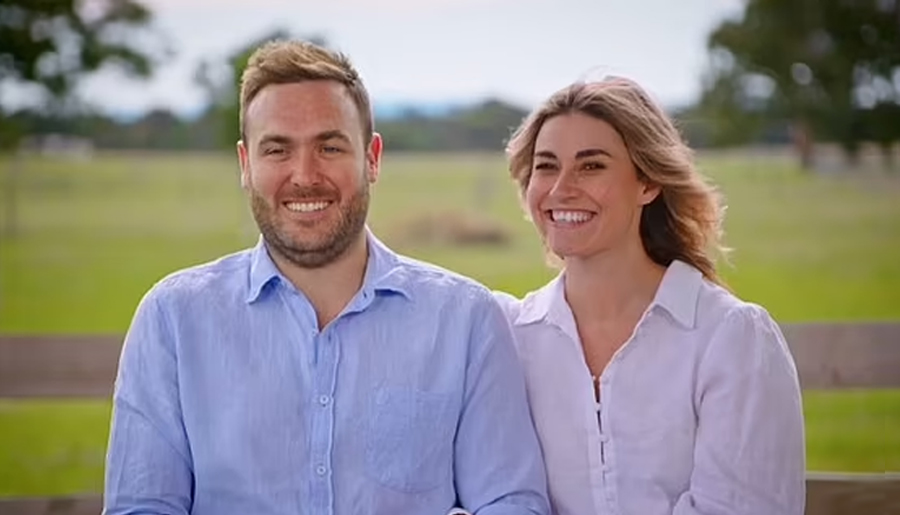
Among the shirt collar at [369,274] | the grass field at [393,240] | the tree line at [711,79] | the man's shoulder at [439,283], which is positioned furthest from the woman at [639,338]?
the grass field at [393,240]

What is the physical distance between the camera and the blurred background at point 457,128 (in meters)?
4.20

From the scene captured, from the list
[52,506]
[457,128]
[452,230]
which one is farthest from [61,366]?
[452,230]

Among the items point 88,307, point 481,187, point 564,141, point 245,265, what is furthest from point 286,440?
point 88,307

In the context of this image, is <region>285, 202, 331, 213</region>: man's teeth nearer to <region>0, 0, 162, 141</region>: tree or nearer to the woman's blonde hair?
the woman's blonde hair

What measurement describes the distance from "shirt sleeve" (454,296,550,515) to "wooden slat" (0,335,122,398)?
84cm

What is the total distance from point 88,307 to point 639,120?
13.3 feet

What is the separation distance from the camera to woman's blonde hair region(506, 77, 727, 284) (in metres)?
2.13

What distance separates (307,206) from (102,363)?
75 centimetres

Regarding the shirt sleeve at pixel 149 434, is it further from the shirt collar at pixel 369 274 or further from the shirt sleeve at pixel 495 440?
the shirt sleeve at pixel 495 440

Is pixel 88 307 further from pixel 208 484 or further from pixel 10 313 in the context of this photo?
pixel 208 484

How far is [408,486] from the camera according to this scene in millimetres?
2021

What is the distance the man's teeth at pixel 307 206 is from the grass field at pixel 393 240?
94.5 inches

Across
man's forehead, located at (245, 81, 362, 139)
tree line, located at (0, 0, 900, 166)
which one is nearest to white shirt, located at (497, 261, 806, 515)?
man's forehead, located at (245, 81, 362, 139)

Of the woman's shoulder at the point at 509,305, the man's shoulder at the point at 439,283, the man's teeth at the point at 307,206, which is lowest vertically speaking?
the woman's shoulder at the point at 509,305
